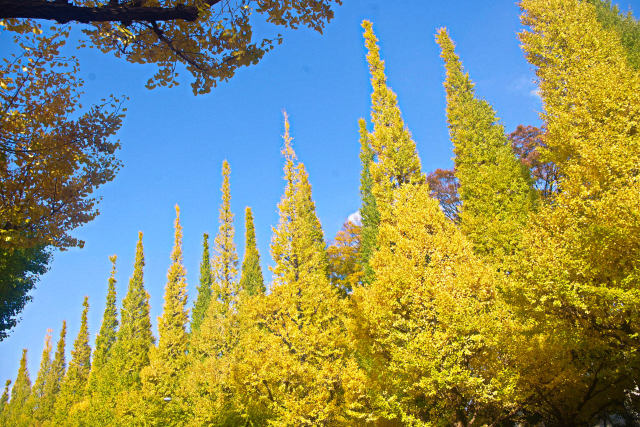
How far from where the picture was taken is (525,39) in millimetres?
15258

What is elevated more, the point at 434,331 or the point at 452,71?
the point at 452,71

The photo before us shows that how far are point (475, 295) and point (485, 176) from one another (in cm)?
776

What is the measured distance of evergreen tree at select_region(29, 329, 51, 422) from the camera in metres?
38.8

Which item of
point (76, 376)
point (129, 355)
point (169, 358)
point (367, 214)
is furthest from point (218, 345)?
point (76, 376)

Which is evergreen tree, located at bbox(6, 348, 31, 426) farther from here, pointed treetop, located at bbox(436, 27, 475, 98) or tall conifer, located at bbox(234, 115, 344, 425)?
pointed treetop, located at bbox(436, 27, 475, 98)

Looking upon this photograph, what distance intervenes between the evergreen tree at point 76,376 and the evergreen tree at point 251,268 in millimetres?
17967

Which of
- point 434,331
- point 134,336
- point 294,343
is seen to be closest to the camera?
point 434,331

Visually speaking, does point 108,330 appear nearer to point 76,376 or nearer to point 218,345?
point 76,376

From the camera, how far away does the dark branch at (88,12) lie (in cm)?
281

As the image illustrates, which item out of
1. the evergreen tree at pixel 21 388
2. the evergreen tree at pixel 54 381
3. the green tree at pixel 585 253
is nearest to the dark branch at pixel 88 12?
the green tree at pixel 585 253

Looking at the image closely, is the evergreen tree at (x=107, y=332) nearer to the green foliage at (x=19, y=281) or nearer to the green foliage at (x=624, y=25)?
the green foliage at (x=19, y=281)

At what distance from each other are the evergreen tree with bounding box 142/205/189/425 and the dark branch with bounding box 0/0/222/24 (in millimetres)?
20047

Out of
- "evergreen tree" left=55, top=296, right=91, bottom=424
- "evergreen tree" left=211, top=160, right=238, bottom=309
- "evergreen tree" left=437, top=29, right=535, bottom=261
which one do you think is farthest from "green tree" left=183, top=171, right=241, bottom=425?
"evergreen tree" left=55, top=296, right=91, bottom=424

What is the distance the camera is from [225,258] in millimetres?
23562
